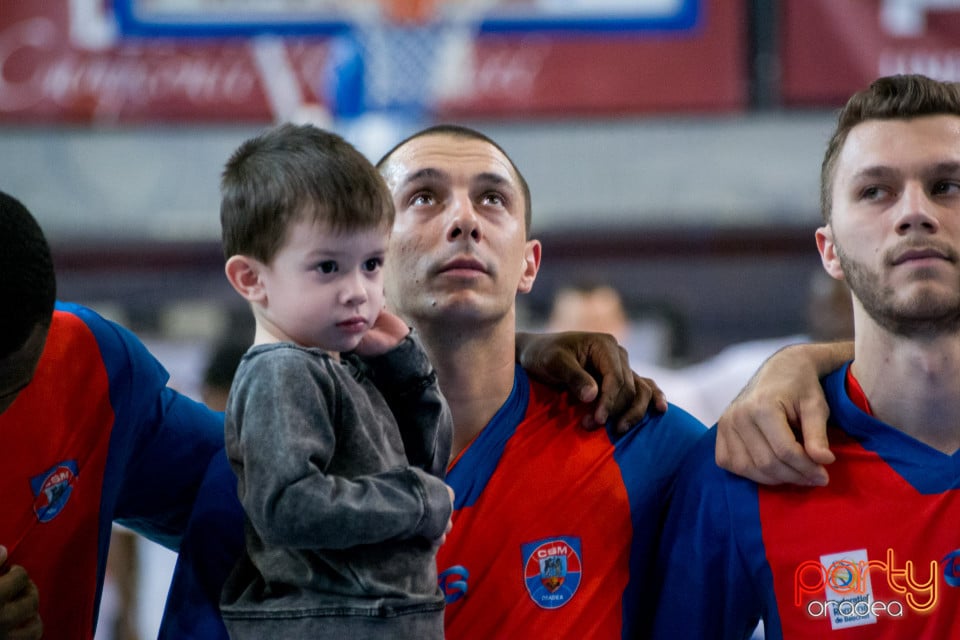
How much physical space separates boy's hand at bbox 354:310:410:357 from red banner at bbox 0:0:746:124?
18.1ft

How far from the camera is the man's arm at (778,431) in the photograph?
218cm

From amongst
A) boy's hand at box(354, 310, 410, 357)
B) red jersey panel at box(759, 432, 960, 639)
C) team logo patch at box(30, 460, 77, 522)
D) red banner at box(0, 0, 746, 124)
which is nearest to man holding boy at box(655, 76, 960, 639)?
red jersey panel at box(759, 432, 960, 639)

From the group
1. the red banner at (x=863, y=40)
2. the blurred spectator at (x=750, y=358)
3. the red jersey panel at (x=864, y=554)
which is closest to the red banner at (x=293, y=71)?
the red banner at (x=863, y=40)

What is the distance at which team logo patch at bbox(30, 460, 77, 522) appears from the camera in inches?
86.7

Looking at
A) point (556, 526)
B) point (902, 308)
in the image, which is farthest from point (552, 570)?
point (902, 308)

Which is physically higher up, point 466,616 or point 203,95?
point 203,95

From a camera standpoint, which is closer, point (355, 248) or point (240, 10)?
point (355, 248)

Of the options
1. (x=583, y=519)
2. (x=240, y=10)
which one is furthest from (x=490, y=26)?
(x=583, y=519)

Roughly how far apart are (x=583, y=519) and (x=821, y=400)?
52 cm

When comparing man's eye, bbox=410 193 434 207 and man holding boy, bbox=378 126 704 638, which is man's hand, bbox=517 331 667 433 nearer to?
man holding boy, bbox=378 126 704 638

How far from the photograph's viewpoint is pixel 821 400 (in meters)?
2.29

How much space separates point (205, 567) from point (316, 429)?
62 cm

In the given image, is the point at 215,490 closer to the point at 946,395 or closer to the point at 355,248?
the point at 355,248

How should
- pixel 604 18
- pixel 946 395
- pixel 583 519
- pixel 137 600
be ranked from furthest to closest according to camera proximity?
pixel 604 18, pixel 137 600, pixel 583 519, pixel 946 395
